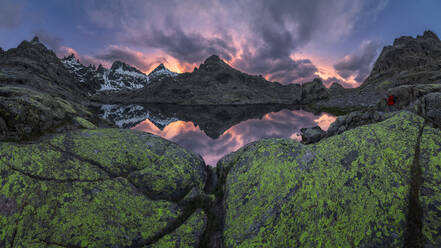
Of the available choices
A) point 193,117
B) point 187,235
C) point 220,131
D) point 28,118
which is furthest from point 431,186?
point 193,117

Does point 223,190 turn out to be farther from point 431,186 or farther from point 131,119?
point 131,119

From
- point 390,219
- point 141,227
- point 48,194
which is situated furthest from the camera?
point 141,227

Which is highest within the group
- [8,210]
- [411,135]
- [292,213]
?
[411,135]

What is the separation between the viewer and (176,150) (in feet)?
30.2

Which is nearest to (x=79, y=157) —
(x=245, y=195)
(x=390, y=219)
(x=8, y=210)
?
(x=8, y=210)

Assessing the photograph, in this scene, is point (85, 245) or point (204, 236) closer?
point (85, 245)

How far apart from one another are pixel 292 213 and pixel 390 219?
2.50 metres

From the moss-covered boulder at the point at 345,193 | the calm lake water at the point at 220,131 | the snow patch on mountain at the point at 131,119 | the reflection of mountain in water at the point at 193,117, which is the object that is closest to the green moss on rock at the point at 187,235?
the moss-covered boulder at the point at 345,193

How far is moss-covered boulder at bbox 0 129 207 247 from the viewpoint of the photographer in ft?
16.0

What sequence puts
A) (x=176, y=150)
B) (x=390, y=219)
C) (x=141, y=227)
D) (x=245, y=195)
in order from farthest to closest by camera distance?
1. (x=176, y=150)
2. (x=245, y=195)
3. (x=141, y=227)
4. (x=390, y=219)

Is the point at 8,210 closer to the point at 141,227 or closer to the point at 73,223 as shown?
the point at 73,223

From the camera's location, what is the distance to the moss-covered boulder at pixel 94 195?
4875 millimetres

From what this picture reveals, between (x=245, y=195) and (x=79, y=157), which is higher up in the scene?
(x=79, y=157)

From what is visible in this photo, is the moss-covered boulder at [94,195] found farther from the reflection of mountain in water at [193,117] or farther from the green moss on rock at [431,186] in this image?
the reflection of mountain in water at [193,117]
